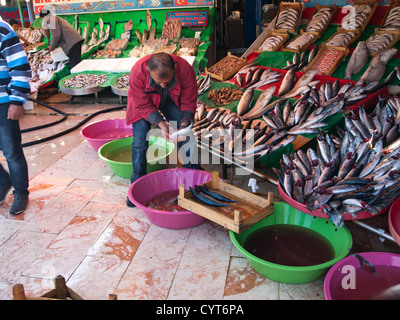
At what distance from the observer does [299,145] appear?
12.6 ft

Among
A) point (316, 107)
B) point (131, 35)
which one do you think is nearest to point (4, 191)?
point (316, 107)

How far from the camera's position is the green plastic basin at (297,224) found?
2324 mm

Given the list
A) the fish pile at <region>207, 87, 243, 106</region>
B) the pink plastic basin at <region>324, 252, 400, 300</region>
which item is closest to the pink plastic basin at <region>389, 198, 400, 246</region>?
the pink plastic basin at <region>324, 252, 400, 300</region>

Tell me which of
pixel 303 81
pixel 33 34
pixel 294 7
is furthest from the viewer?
pixel 33 34

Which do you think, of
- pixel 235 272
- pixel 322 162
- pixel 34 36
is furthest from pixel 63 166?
pixel 34 36

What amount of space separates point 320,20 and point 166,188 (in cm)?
465

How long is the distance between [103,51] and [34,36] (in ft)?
8.85

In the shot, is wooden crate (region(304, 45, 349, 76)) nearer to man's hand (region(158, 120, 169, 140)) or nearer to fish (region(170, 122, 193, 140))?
fish (region(170, 122, 193, 140))

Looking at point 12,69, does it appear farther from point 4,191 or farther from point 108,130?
point 108,130

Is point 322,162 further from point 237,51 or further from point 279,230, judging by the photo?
point 237,51

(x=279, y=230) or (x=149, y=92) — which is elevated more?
(x=149, y=92)

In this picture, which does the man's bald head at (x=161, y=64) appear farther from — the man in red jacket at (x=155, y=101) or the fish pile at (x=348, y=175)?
the fish pile at (x=348, y=175)

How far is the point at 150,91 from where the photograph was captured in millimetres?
3336

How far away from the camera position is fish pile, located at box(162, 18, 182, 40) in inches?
326
